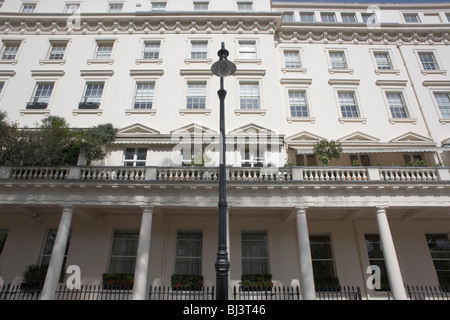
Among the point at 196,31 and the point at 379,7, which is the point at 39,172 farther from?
the point at 379,7

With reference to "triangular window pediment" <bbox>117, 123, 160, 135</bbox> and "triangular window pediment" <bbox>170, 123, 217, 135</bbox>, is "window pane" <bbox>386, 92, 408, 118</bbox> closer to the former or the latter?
"triangular window pediment" <bbox>170, 123, 217, 135</bbox>

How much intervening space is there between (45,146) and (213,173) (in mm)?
8236

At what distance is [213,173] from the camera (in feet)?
39.0

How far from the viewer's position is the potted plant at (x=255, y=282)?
1185 cm

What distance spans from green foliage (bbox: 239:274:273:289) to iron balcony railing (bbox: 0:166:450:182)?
4.64 meters

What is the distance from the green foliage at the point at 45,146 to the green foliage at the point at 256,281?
956 cm

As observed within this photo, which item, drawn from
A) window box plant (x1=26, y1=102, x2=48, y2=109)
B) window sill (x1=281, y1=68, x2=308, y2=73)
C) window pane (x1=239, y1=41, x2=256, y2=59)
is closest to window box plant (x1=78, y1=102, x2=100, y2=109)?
window box plant (x1=26, y1=102, x2=48, y2=109)

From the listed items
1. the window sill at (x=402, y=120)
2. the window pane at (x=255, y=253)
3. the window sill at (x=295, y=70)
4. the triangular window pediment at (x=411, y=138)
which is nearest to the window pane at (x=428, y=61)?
the window sill at (x=402, y=120)

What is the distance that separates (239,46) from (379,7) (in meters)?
12.5

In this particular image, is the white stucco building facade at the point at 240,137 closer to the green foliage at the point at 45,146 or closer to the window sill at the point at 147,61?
the window sill at the point at 147,61

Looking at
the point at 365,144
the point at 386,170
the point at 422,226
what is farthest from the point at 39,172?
the point at 422,226

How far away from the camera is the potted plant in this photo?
1185 cm

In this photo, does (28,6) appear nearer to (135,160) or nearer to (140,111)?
(140,111)

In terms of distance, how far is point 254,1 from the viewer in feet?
66.0
